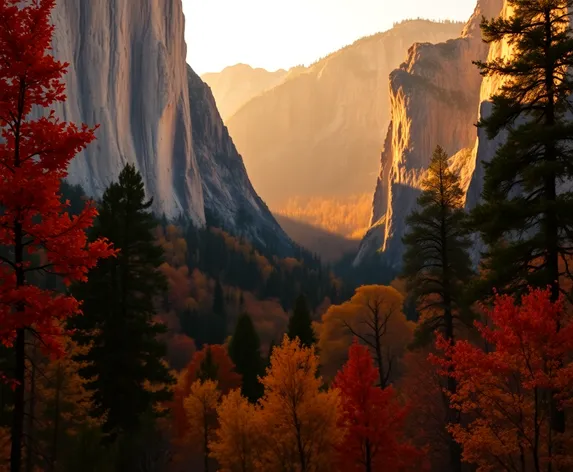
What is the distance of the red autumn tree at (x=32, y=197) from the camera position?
1027 cm

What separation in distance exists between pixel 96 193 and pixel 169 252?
28.4m

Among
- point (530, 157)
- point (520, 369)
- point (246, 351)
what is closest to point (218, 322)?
Answer: point (246, 351)

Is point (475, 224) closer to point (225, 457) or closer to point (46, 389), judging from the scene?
point (225, 457)

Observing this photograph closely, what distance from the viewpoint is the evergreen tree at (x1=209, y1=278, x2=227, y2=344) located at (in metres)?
82.5

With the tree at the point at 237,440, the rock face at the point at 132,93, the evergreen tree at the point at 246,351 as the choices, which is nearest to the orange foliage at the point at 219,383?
the evergreen tree at the point at 246,351

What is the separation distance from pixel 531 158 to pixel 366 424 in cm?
1357

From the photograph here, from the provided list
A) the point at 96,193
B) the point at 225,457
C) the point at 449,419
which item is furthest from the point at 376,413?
the point at 96,193

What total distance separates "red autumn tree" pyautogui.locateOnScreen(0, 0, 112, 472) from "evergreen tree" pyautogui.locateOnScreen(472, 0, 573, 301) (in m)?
8.77

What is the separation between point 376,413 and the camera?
78.7 ft

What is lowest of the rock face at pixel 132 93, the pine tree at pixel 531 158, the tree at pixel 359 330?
the pine tree at pixel 531 158

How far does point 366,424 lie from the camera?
23969 millimetres

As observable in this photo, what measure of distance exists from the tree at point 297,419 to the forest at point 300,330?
2.6 inches

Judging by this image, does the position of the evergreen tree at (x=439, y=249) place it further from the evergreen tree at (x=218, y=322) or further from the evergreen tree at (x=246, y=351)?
the evergreen tree at (x=218, y=322)

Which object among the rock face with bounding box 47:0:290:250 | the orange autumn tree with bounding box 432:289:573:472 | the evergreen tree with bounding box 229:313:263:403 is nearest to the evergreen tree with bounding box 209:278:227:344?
the evergreen tree with bounding box 229:313:263:403
